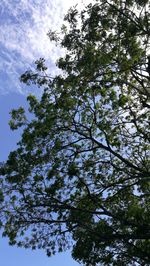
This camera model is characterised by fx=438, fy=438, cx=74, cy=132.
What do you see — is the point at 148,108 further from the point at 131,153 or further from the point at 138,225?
the point at 138,225

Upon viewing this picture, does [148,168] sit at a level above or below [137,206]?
above

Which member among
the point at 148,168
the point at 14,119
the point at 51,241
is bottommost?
the point at 51,241

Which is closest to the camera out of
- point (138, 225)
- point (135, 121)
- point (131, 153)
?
point (138, 225)

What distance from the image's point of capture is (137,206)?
17859mm

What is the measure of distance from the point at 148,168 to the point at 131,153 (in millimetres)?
965

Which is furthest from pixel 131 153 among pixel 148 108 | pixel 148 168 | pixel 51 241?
pixel 51 241

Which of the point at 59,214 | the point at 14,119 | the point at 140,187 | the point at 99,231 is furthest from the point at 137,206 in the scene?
the point at 14,119

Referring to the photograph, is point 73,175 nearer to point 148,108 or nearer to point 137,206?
point 137,206

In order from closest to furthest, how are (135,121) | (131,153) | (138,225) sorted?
(138,225)
(135,121)
(131,153)

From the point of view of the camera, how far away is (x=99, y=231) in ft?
55.2

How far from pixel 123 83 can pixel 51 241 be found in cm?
706

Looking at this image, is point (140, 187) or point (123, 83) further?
point (140, 187)

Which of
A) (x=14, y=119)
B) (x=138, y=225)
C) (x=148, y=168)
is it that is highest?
(x=14, y=119)

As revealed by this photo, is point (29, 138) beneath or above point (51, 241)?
above
